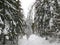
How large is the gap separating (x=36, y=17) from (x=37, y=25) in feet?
1.55

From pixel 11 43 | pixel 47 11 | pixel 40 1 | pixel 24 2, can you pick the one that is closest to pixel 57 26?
pixel 47 11

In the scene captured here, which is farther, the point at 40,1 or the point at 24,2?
the point at 24,2

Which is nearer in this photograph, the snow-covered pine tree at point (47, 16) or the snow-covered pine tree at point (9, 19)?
the snow-covered pine tree at point (9, 19)

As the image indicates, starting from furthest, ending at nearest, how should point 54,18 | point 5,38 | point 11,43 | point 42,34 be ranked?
point 42,34
point 54,18
point 11,43
point 5,38

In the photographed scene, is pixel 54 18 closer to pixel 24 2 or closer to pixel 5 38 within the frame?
pixel 5 38

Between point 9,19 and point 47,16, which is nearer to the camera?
point 9,19

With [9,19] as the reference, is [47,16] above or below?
above

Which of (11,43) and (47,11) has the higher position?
(47,11)

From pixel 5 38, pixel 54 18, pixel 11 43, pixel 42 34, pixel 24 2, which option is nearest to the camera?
pixel 5 38

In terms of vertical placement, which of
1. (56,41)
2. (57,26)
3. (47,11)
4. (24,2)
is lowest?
(56,41)

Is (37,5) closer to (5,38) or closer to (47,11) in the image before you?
(47,11)

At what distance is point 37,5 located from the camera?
37.0ft

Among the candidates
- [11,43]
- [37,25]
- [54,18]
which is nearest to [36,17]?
[37,25]

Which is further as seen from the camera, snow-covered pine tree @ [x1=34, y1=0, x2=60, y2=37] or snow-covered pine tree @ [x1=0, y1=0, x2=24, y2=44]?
snow-covered pine tree @ [x1=34, y1=0, x2=60, y2=37]
